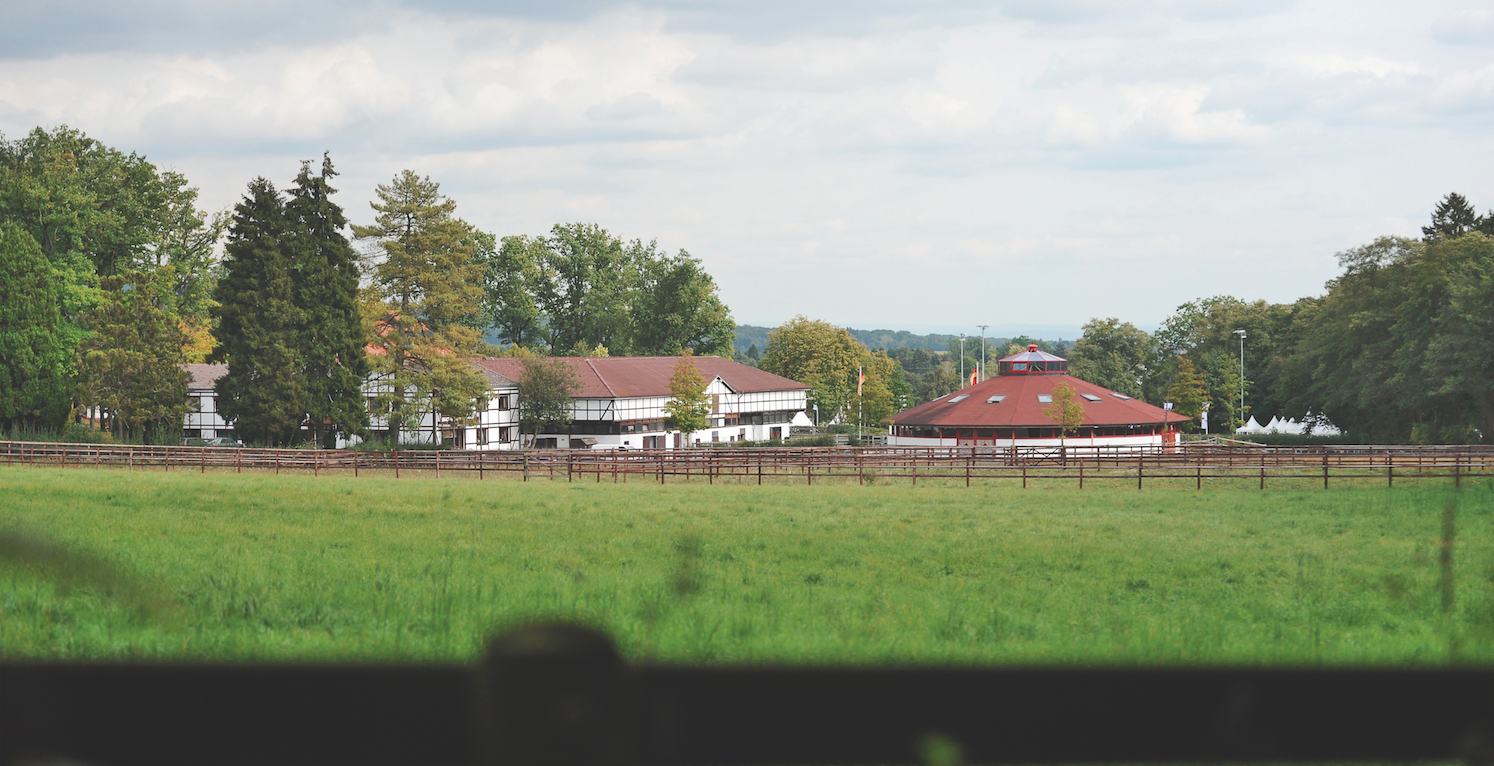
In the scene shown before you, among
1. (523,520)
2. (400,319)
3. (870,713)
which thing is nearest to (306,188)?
(400,319)

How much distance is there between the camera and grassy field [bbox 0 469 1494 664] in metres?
6.47

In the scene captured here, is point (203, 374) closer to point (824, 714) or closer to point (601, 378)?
point (601, 378)

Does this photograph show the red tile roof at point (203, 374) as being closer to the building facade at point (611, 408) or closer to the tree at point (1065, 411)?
the building facade at point (611, 408)

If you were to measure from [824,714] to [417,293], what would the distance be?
182ft

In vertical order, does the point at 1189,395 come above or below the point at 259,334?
below

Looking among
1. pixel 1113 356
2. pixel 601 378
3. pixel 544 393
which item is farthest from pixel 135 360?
pixel 1113 356

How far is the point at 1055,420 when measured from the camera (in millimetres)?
66688

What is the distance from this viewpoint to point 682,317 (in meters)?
101

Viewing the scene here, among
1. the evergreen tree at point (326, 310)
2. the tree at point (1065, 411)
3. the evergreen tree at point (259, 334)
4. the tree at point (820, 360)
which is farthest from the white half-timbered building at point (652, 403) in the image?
the tree at point (1065, 411)

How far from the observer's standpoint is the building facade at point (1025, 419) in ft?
225

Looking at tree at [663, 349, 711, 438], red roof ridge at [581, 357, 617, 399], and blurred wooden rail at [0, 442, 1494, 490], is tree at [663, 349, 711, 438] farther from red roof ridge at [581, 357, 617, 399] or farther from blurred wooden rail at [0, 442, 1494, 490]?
blurred wooden rail at [0, 442, 1494, 490]

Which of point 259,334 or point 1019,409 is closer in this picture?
point 259,334

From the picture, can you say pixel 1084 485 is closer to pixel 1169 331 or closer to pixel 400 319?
pixel 400 319

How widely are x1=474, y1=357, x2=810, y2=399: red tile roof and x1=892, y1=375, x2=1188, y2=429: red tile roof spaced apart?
17638 millimetres
